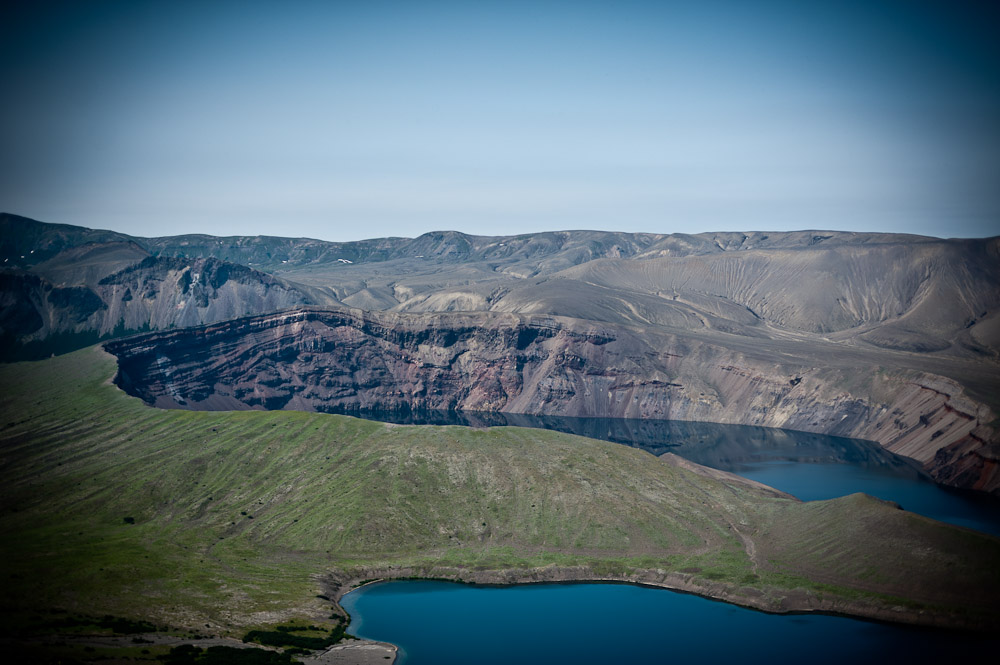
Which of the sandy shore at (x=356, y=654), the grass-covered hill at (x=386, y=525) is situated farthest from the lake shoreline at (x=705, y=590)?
the sandy shore at (x=356, y=654)

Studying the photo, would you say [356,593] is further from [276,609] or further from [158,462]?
[158,462]

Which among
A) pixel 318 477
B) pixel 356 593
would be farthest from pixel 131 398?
pixel 356 593

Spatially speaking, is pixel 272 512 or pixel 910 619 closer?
pixel 910 619

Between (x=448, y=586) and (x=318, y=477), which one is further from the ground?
(x=318, y=477)

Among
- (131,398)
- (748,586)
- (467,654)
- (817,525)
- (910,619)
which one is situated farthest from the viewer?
(131,398)

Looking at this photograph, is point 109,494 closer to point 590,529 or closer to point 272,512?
point 272,512

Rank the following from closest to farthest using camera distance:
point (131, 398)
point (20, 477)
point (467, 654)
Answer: point (467, 654) → point (20, 477) → point (131, 398)

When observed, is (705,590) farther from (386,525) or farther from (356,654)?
(356,654)
